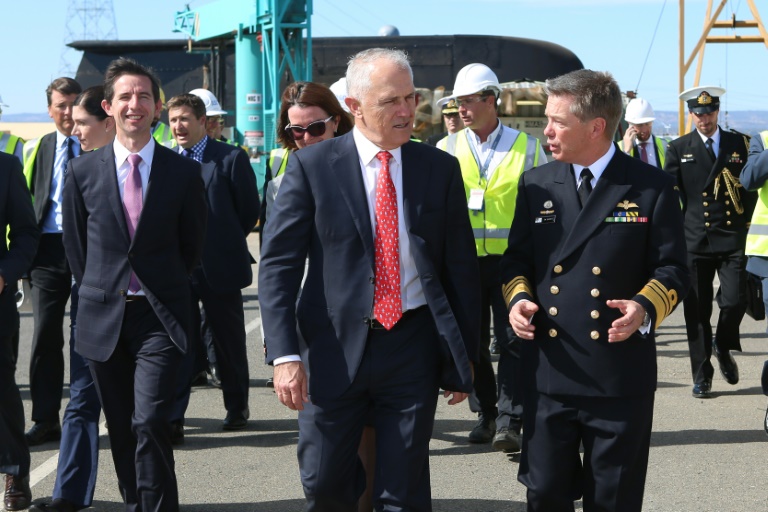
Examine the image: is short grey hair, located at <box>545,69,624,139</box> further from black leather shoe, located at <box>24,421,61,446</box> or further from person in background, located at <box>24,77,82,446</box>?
black leather shoe, located at <box>24,421,61,446</box>

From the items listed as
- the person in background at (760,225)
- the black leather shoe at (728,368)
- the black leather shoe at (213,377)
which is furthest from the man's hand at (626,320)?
the black leather shoe at (213,377)

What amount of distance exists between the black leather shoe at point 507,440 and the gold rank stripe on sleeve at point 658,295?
2561 millimetres

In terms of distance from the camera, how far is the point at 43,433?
704 centimetres

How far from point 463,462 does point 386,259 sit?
2784 mm

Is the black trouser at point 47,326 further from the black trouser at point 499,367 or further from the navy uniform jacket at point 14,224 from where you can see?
the black trouser at point 499,367

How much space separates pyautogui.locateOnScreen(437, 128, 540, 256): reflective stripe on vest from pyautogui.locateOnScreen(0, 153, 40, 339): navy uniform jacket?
2.56 metres

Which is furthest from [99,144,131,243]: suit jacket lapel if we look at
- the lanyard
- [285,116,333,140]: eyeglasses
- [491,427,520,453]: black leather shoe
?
[491,427,520,453]: black leather shoe

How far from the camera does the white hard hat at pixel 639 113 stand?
33.5ft

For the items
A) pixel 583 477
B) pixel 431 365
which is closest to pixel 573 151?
pixel 431 365

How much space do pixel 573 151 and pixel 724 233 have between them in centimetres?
465

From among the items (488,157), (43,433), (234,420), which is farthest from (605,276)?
(43,433)

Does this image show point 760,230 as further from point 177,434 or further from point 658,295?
point 177,434

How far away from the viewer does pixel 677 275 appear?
4180mm

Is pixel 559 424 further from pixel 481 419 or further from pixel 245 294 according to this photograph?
pixel 245 294
